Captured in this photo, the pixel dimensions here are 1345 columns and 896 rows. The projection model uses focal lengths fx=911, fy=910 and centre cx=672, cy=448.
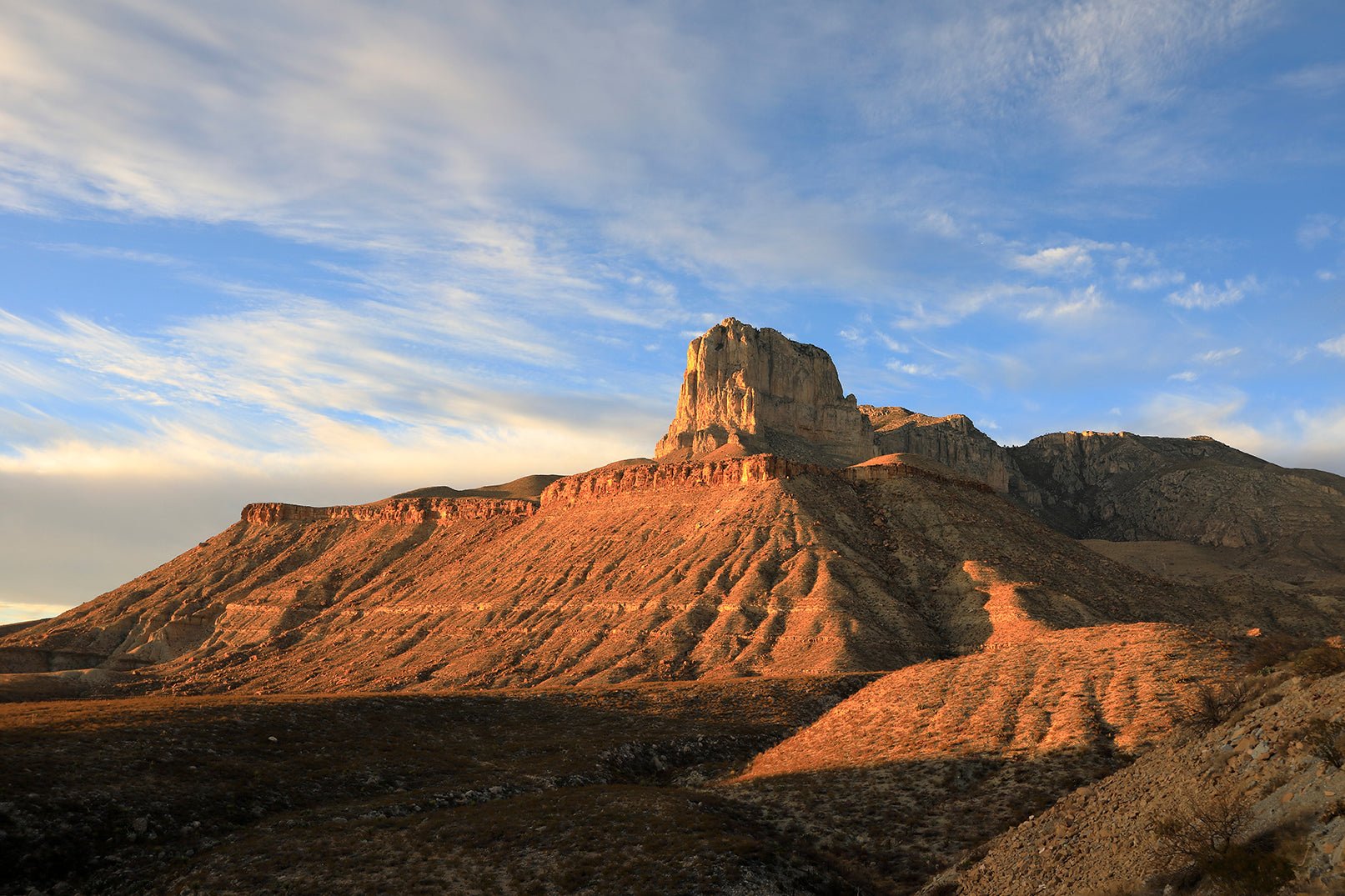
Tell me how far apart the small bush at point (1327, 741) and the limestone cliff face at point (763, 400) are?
535ft

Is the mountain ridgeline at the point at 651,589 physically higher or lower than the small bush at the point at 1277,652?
higher

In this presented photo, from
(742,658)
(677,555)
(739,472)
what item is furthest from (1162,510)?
(742,658)

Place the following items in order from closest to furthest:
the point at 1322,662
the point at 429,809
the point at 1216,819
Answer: the point at 1216,819 → the point at 1322,662 → the point at 429,809

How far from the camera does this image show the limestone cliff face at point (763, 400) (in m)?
183

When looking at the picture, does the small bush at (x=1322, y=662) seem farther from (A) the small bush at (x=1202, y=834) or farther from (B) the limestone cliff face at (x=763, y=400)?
(B) the limestone cliff face at (x=763, y=400)

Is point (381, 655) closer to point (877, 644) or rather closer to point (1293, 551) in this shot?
point (877, 644)

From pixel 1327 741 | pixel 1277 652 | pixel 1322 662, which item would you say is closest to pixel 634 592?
pixel 1277 652

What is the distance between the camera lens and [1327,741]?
47.2ft

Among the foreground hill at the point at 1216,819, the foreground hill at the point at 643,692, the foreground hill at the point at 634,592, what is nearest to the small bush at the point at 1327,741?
the foreground hill at the point at 1216,819

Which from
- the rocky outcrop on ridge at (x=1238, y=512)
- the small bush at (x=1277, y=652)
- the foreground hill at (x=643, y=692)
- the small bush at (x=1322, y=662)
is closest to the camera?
the small bush at (x=1322, y=662)

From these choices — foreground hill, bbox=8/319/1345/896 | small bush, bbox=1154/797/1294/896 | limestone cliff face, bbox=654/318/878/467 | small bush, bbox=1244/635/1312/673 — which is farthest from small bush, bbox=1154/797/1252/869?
limestone cliff face, bbox=654/318/878/467

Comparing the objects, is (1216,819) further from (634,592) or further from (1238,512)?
(1238,512)

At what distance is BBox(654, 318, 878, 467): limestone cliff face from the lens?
183m

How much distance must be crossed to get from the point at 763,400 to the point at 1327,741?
174m
